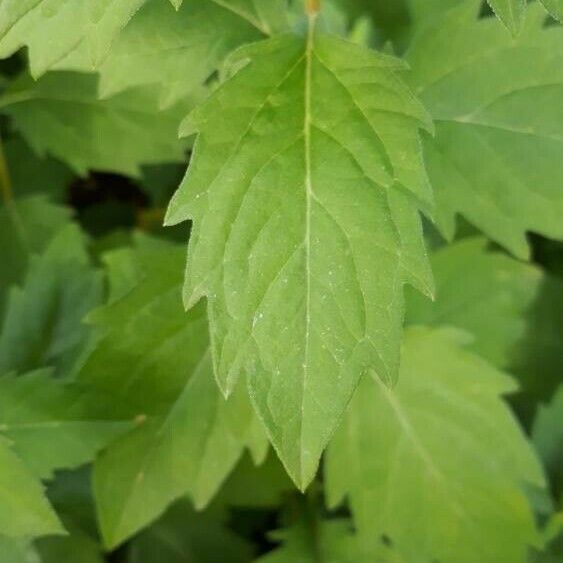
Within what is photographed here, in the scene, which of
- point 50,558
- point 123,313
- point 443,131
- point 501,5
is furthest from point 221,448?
point 501,5

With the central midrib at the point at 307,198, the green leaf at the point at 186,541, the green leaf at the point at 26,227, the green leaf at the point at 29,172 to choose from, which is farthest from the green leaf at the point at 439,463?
the green leaf at the point at 29,172

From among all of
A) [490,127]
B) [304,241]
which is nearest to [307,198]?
[304,241]

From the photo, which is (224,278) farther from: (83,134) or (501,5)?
(83,134)

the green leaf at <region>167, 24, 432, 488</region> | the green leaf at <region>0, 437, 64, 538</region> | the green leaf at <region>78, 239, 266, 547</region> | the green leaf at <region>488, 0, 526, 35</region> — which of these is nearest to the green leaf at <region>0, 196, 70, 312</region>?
the green leaf at <region>78, 239, 266, 547</region>

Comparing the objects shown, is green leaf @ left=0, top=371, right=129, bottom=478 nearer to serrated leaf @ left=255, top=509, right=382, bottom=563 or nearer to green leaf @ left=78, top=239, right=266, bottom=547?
green leaf @ left=78, top=239, right=266, bottom=547

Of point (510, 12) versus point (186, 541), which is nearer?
point (510, 12)

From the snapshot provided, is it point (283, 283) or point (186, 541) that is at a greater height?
point (283, 283)

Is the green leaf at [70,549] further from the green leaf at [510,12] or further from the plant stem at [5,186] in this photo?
the green leaf at [510,12]

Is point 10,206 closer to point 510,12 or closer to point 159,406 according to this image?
point 159,406
